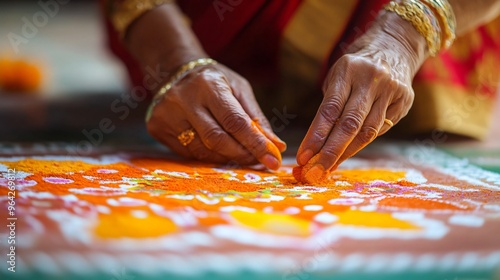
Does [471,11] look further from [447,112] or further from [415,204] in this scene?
A: [415,204]

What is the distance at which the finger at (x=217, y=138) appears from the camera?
897 millimetres

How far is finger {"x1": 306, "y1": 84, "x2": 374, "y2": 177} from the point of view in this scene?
0.79m

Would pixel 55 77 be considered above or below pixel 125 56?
below

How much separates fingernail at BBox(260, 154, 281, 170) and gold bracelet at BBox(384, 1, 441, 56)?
0.99ft

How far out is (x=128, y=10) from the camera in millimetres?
1119

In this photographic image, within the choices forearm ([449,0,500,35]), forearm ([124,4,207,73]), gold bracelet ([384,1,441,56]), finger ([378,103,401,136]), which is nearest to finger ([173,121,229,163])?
forearm ([124,4,207,73])

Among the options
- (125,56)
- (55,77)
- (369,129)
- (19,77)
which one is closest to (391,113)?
(369,129)

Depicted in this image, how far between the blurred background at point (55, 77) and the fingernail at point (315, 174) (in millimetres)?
548

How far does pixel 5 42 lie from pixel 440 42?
7.71ft

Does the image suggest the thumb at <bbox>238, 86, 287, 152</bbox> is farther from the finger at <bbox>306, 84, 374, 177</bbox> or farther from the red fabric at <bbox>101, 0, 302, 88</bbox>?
the red fabric at <bbox>101, 0, 302, 88</bbox>

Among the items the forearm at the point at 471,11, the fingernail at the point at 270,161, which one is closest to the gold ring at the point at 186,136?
the fingernail at the point at 270,161

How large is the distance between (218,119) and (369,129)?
8.9 inches

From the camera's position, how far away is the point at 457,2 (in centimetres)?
104

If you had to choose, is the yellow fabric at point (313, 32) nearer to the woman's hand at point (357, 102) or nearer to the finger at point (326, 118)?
the woman's hand at point (357, 102)
